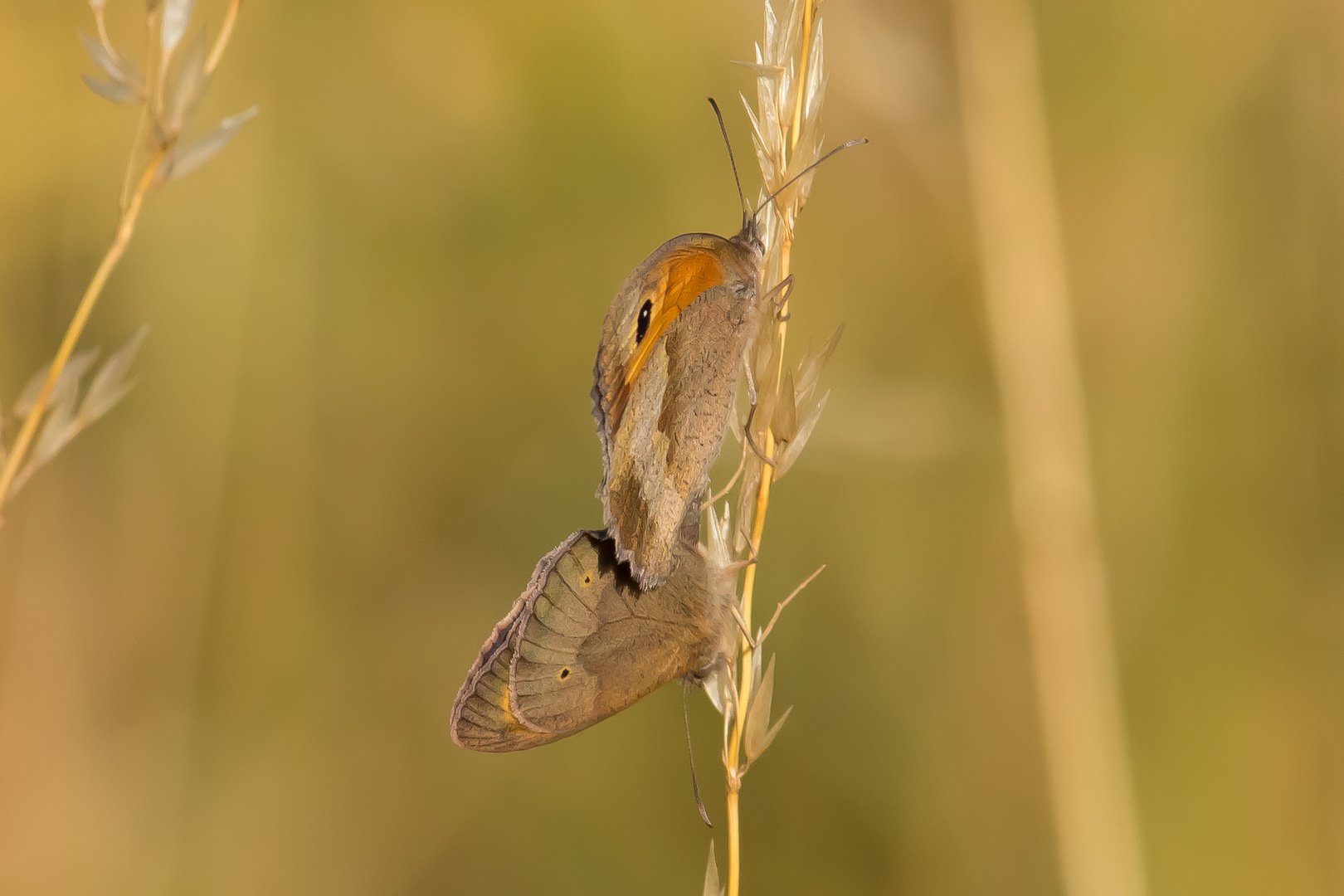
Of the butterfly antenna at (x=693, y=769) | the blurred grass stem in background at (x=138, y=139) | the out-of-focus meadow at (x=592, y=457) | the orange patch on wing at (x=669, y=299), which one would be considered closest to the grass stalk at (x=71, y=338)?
the blurred grass stem in background at (x=138, y=139)

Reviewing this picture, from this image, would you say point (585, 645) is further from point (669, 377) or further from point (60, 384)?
point (60, 384)

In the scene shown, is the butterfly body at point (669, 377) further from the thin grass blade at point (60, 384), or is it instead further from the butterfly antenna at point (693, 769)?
the thin grass blade at point (60, 384)

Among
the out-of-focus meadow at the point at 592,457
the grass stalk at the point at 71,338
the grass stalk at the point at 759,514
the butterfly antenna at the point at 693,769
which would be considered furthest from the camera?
the out-of-focus meadow at the point at 592,457

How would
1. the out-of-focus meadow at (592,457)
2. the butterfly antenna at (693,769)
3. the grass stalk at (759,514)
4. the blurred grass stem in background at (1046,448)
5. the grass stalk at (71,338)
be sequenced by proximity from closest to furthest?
the grass stalk at (71,338) → the grass stalk at (759,514) → the butterfly antenna at (693,769) → the blurred grass stem in background at (1046,448) → the out-of-focus meadow at (592,457)

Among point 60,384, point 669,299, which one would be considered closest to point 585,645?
point 669,299

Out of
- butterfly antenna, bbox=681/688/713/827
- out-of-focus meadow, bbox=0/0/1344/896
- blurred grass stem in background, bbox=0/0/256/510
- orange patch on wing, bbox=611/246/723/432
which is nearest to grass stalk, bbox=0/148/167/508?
blurred grass stem in background, bbox=0/0/256/510

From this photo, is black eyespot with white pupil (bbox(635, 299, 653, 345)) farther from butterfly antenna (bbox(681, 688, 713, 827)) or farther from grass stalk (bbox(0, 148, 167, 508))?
grass stalk (bbox(0, 148, 167, 508))

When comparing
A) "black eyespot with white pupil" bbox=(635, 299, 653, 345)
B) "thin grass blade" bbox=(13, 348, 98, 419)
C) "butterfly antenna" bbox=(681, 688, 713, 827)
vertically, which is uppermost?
"black eyespot with white pupil" bbox=(635, 299, 653, 345)
